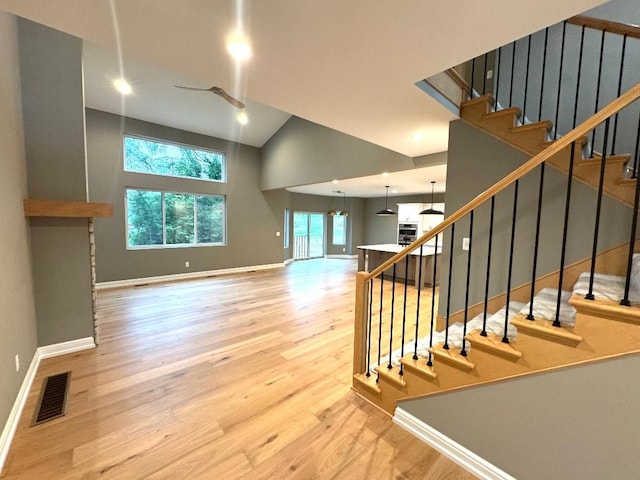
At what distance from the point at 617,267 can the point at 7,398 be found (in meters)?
4.68

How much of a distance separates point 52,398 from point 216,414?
4.70 ft

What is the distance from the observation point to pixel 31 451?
1747 millimetres

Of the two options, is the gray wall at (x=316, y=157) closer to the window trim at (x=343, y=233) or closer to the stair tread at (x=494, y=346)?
the stair tread at (x=494, y=346)

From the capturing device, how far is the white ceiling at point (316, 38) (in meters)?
1.49

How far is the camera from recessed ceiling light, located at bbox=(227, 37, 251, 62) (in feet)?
5.87

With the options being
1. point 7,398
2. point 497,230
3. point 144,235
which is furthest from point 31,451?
point 144,235

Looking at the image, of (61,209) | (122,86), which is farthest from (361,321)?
(122,86)

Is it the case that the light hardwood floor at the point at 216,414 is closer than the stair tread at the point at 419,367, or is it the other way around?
the light hardwood floor at the point at 216,414

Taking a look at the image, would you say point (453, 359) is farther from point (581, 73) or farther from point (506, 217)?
point (581, 73)

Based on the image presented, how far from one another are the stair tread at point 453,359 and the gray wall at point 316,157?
11.8ft

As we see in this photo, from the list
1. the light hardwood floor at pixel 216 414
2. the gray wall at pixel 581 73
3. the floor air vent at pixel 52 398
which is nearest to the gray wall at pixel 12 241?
the floor air vent at pixel 52 398

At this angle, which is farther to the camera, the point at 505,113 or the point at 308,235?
the point at 308,235

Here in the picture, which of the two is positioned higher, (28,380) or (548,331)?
(548,331)

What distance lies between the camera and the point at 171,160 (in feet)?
21.4
